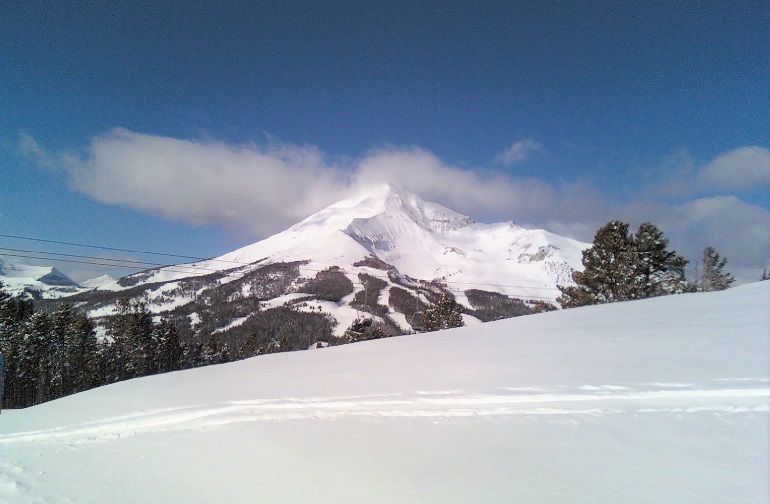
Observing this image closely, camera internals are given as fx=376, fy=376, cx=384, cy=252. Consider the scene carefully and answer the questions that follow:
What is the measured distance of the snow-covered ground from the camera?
151 inches

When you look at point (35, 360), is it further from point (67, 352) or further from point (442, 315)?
point (442, 315)

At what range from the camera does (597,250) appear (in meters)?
27.3

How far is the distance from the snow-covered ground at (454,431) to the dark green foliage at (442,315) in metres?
30.3

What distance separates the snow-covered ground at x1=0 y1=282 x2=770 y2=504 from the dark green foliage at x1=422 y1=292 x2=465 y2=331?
30.3 metres

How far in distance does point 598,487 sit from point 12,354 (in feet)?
173

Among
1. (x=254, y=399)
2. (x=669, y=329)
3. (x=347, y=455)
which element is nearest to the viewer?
(x=347, y=455)

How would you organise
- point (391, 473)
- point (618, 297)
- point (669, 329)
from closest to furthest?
point (391, 473), point (669, 329), point (618, 297)

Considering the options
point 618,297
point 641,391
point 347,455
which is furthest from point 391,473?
point 618,297

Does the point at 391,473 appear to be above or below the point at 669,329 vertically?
below

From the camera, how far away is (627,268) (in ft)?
81.4

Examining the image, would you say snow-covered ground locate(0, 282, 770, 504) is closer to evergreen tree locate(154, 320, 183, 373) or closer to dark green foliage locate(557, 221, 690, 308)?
dark green foliage locate(557, 221, 690, 308)

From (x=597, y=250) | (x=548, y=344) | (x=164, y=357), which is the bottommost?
(x=164, y=357)

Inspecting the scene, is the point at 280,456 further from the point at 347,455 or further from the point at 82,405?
the point at 82,405

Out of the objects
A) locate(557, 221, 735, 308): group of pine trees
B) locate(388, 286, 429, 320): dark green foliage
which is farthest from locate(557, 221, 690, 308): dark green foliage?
locate(388, 286, 429, 320): dark green foliage
